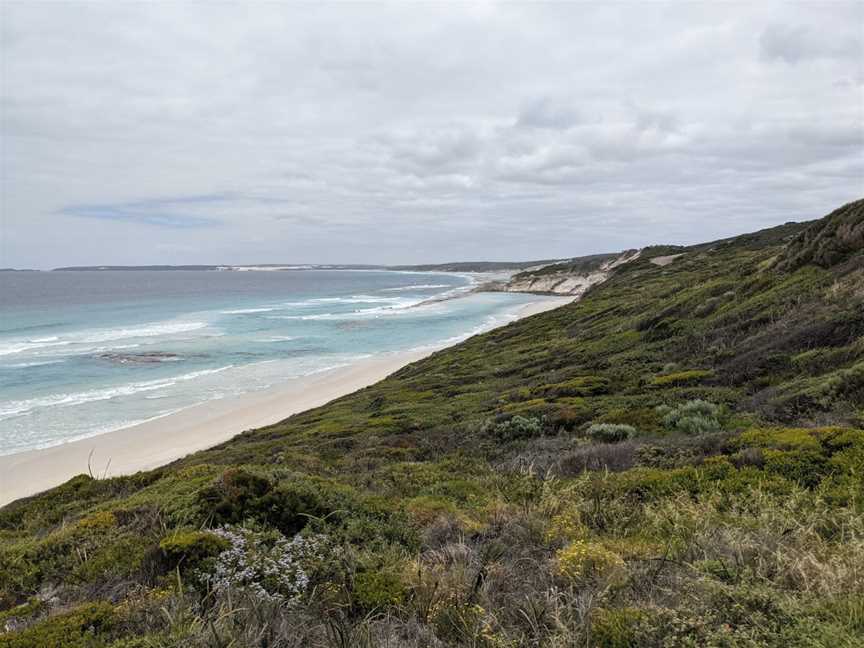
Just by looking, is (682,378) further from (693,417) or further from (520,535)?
(520,535)

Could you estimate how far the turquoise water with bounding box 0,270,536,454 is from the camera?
30.3 meters

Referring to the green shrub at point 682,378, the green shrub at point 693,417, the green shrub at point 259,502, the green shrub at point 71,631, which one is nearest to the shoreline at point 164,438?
the green shrub at point 259,502

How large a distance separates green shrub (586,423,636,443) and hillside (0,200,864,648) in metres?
0.05

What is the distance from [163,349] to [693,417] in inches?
1962

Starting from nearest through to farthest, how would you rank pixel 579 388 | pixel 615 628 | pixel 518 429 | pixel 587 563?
pixel 615 628 < pixel 587 563 < pixel 518 429 < pixel 579 388

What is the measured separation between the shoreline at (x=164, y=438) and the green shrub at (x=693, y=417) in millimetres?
15993

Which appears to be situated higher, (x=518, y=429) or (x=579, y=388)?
(x=579, y=388)

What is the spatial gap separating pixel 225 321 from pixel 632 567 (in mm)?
74953

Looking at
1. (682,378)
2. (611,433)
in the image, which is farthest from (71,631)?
(682,378)

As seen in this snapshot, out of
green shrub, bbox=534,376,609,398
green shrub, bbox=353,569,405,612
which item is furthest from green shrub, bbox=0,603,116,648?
green shrub, bbox=534,376,609,398

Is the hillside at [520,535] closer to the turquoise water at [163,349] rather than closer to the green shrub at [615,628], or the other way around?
the green shrub at [615,628]

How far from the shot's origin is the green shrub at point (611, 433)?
11062mm

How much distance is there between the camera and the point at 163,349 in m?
49.4

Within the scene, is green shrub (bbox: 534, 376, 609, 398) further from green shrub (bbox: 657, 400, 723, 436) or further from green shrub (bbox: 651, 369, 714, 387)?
green shrub (bbox: 657, 400, 723, 436)
